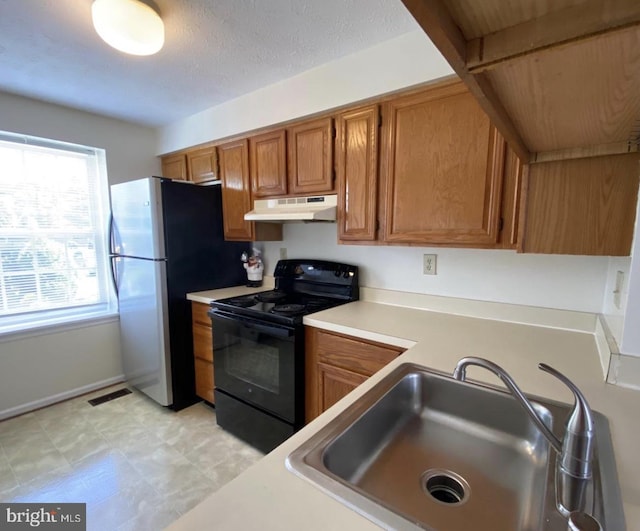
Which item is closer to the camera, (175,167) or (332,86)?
(332,86)

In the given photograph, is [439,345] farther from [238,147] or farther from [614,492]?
[238,147]

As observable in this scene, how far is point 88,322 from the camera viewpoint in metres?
2.70

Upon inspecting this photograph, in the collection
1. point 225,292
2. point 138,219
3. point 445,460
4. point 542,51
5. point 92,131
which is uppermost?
point 92,131

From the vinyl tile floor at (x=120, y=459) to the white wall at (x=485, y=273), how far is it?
4.75 feet

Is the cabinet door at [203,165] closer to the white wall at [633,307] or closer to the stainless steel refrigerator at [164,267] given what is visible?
the stainless steel refrigerator at [164,267]

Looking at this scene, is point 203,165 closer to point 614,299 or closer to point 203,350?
point 203,350

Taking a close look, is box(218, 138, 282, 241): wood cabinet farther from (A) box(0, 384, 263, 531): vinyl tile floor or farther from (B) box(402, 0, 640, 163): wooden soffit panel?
(B) box(402, 0, 640, 163): wooden soffit panel

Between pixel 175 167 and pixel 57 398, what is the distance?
221 cm

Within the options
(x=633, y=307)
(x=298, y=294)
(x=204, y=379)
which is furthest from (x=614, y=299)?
(x=204, y=379)

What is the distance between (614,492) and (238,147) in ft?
8.34

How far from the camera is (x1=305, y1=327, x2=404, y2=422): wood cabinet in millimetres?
1548

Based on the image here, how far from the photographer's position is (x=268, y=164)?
7.30ft

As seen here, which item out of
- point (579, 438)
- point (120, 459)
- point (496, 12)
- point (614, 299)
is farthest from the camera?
point (120, 459)

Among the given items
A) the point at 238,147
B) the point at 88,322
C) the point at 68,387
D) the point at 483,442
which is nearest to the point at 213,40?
the point at 238,147
